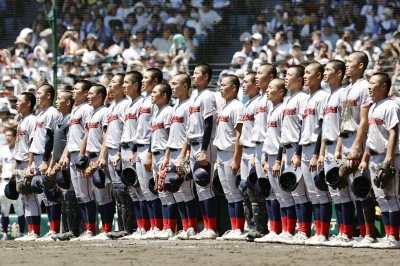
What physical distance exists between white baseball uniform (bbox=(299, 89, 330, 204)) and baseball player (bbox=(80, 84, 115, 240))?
10.8ft

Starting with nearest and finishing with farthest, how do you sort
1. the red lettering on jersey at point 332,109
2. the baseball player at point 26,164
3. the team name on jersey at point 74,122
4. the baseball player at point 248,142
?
1. the red lettering on jersey at point 332,109
2. the baseball player at point 248,142
3. the team name on jersey at point 74,122
4. the baseball player at point 26,164

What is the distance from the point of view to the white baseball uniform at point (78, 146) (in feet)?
42.7

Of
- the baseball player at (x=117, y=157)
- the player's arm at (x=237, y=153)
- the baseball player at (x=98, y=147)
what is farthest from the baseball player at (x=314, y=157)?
the baseball player at (x=98, y=147)

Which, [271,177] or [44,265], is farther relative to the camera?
[271,177]

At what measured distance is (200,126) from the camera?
12.1 m

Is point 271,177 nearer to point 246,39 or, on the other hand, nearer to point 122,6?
point 246,39

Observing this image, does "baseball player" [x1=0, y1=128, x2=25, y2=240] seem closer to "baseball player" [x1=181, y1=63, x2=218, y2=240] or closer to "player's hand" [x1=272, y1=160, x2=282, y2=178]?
"baseball player" [x1=181, y1=63, x2=218, y2=240]

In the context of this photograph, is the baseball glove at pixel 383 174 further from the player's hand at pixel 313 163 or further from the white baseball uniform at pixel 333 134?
the player's hand at pixel 313 163

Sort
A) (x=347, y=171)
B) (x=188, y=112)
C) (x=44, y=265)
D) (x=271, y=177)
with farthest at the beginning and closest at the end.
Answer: (x=188, y=112) < (x=271, y=177) < (x=347, y=171) < (x=44, y=265)

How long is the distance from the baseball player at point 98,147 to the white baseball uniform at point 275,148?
8.74 feet

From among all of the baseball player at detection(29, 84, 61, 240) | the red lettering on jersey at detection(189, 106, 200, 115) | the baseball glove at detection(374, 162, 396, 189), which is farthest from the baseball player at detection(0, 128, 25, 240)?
the baseball glove at detection(374, 162, 396, 189)

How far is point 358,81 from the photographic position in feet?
34.3

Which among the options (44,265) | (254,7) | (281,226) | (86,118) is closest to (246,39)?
(254,7)

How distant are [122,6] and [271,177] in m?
10.3
